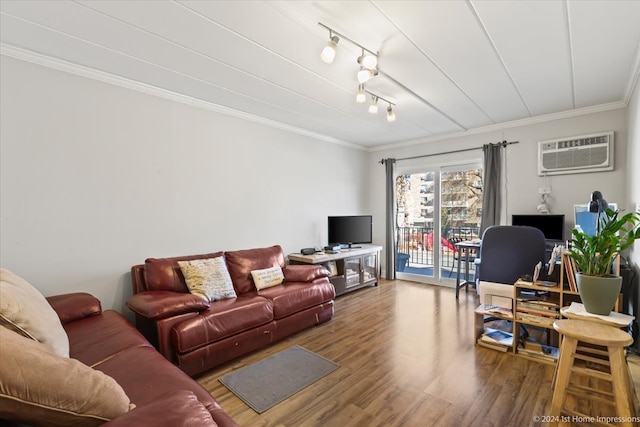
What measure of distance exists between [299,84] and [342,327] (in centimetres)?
258

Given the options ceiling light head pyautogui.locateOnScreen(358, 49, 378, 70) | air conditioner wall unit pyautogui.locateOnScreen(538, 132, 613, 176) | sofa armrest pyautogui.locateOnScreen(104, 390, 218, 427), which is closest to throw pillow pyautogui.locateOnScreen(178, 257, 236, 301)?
sofa armrest pyautogui.locateOnScreen(104, 390, 218, 427)

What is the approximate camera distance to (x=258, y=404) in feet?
6.48

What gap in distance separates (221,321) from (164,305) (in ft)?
1.46

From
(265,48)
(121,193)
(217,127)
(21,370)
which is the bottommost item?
(21,370)

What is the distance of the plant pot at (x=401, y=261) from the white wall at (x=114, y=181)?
103 inches

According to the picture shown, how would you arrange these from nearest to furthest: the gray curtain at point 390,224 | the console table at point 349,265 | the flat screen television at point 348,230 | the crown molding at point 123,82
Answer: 1. the crown molding at point 123,82
2. the console table at point 349,265
3. the flat screen television at point 348,230
4. the gray curtain at point 390,224

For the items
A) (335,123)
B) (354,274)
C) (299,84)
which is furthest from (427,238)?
(299,84)

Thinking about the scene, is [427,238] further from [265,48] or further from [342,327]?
[265,48]

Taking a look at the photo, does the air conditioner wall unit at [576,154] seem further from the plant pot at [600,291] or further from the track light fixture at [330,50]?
the track light fixture at [330,50]

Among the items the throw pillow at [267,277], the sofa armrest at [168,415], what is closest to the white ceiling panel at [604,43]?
the sofa armrest at [168,415]

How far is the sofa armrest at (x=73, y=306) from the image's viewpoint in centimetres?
212

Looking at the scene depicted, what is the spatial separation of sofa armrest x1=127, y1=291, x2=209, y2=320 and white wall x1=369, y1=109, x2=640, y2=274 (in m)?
4.20

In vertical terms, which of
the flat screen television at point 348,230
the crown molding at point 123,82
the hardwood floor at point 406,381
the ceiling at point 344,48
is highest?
the ceiling at point 344,48

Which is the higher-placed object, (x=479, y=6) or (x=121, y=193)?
(x=479, y=6)
